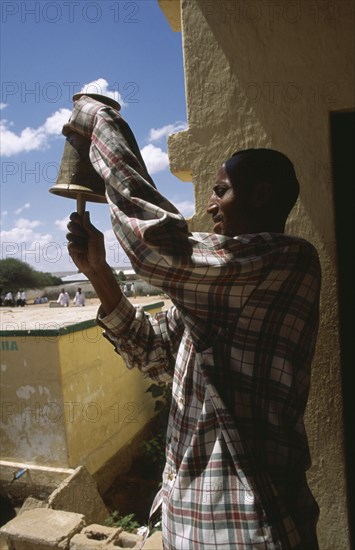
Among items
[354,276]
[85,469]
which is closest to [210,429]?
[354,276]

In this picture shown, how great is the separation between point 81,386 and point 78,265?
3.98 meters

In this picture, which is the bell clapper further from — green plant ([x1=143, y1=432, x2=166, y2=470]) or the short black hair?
green plant ([x1=143, y1=432, x2=166, y2=470])

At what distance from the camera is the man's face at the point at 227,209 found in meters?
1.19

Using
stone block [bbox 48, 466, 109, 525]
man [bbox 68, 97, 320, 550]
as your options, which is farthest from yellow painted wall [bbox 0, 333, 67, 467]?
man [bbox 68, 97, 320, 550]

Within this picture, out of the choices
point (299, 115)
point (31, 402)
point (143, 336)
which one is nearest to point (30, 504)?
point (31, 402)

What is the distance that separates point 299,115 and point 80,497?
423 centimetres

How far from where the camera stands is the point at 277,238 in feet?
3.55

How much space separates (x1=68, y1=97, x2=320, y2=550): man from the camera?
1017 millimetres

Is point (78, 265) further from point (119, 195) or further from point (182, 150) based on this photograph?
point (182, 150)

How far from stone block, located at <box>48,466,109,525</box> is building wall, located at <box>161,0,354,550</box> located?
3.08m

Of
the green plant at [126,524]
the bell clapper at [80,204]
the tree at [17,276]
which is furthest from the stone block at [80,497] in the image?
the tree at [17,276]

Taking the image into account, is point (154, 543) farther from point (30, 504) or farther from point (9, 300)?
point (9, 300)

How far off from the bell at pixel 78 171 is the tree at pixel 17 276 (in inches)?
1594

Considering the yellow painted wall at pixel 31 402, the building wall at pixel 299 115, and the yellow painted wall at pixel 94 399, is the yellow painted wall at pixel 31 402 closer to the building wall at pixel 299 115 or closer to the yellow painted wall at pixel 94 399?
the yellow painted wall at pixel 94 399
